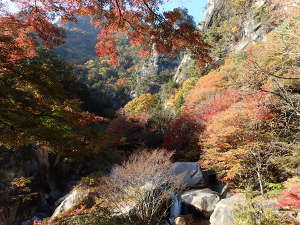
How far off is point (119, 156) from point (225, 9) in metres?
32.7

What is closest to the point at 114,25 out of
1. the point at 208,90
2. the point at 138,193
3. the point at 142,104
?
the point at 138,193

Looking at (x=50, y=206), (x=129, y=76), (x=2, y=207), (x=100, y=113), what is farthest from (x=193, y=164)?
(x=129, y=76)

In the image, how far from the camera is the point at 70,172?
16.3 metres

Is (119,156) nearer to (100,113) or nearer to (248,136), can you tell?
(248,136)

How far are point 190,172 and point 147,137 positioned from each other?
7669 millimetres

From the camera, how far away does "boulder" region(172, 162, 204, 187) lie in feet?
40.1

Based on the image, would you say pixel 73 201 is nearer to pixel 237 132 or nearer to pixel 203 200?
pixel 203 200

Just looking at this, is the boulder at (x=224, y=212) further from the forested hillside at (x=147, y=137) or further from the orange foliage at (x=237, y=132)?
the orange foliage at (x=237, y=132)

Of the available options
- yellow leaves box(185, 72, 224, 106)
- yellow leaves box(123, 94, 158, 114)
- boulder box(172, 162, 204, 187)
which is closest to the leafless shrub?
boulder box(172, 162, 204, 187)

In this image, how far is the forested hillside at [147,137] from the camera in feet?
14.5

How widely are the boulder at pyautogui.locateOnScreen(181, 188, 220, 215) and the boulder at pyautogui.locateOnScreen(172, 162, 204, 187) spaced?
39.4 inches

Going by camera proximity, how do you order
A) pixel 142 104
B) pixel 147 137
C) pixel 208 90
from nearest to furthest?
1. pixel 147 137
2. pixel 208 90
3. pixel 142 104

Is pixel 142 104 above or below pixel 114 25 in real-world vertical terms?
above

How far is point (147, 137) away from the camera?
Result: 1978 centimetres
